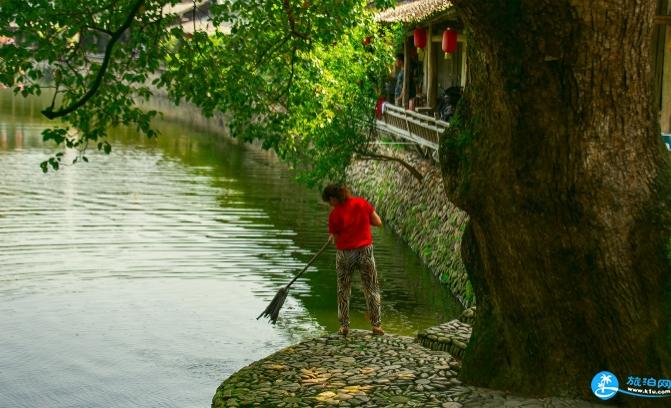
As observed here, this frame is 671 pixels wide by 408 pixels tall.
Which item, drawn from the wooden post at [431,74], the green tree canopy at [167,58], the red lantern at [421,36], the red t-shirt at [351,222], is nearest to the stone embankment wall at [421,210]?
the wooden post at [431,74]

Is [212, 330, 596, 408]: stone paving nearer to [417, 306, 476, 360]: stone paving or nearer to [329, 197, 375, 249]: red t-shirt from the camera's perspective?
[417, 306, 476, 360]: stone paving

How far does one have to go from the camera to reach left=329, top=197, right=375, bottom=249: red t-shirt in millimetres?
10188

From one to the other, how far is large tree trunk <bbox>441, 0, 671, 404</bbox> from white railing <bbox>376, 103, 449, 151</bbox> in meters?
8.27

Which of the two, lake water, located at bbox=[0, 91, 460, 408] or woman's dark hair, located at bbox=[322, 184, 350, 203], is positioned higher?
woman's dark hair, located at bbox=[322, 184, 350, 203]

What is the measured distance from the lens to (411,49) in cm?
2689

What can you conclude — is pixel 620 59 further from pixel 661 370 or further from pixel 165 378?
pixel 165 378

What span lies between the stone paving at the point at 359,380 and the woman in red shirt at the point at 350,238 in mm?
466

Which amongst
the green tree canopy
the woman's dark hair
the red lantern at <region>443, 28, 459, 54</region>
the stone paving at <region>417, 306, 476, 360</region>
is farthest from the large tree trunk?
the red lantern at <region>443, 28, 459, 54</region>

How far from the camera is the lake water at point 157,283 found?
1143 cm

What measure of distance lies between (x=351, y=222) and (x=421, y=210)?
9.06 m

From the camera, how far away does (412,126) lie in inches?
784

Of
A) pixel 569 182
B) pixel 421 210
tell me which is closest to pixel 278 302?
pixel 569 182

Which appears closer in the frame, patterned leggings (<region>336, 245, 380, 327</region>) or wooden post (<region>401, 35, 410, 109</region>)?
patterned leggings (<region>336, 245, 380, 327</region>)

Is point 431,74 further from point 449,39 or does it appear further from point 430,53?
point 449,39
